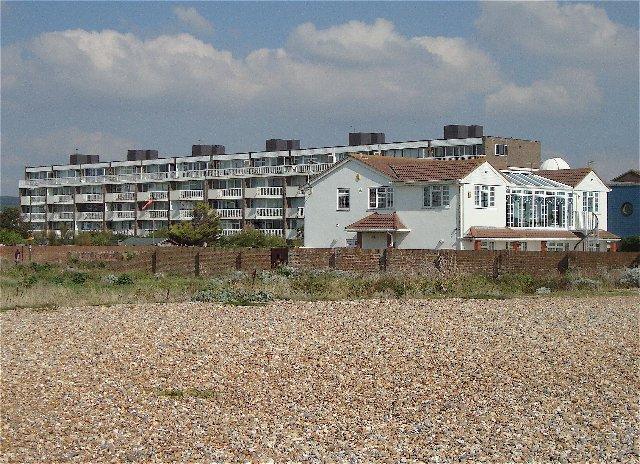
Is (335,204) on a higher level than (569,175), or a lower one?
lower

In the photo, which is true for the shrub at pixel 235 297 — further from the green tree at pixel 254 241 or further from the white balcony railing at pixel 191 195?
the white balcony railing at pixel 191 195

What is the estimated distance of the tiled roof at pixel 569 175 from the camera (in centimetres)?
5422

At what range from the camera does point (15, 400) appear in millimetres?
13828

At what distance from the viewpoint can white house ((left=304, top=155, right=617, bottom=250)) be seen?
47375 mm

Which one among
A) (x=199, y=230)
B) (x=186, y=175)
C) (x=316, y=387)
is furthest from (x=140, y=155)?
(x=316, y=387)

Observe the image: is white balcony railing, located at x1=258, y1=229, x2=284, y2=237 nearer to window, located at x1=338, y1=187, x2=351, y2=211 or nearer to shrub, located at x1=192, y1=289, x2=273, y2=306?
window, located at x1=338, y1=187, x2=351, y2=211

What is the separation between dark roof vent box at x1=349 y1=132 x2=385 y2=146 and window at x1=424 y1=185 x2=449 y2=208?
36.5 m

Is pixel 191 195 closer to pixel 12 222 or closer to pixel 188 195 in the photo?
pixel 188 195

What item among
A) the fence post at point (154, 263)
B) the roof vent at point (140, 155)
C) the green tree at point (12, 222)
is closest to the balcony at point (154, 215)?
the roof vent at point (140, 155)

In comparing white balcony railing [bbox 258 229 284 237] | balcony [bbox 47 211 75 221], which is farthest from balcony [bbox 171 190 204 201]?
balcony [bbox 47 211 75 221]

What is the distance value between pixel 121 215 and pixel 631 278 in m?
71.6

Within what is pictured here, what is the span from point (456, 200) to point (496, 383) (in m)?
31.5

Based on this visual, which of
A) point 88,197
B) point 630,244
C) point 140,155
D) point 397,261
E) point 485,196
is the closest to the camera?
point 397,261

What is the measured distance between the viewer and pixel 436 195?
47.9 meters
